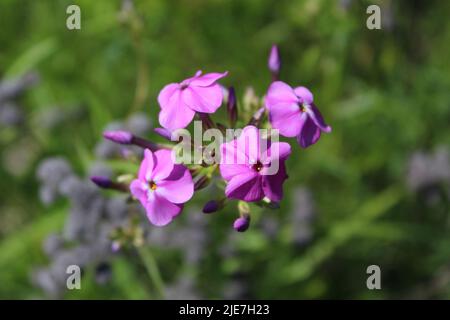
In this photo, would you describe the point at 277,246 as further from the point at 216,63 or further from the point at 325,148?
the point at 216,63

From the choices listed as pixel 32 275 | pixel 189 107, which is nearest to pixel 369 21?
pixel 189 107

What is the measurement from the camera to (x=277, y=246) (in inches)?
157

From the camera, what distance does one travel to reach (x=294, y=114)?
223cm

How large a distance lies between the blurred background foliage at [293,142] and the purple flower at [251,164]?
155cm

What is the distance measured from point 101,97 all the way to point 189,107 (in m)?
2.33

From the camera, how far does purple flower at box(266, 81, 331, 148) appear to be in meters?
2.21

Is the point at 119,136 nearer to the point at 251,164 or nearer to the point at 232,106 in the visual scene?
the point at 232,106

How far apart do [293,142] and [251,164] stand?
7.70 ft

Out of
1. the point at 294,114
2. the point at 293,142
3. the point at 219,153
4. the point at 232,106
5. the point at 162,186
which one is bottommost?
the point at 162,186

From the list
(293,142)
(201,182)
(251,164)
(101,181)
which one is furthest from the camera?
(293,142)

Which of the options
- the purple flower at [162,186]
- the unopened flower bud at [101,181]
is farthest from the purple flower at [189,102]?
the unopened flower bud at [101,181]

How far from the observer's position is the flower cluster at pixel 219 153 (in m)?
2.10

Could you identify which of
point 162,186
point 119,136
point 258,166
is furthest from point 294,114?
point 119,136

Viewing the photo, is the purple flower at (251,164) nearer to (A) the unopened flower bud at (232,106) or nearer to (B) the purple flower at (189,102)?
(B) the purple flower at (189,102)
